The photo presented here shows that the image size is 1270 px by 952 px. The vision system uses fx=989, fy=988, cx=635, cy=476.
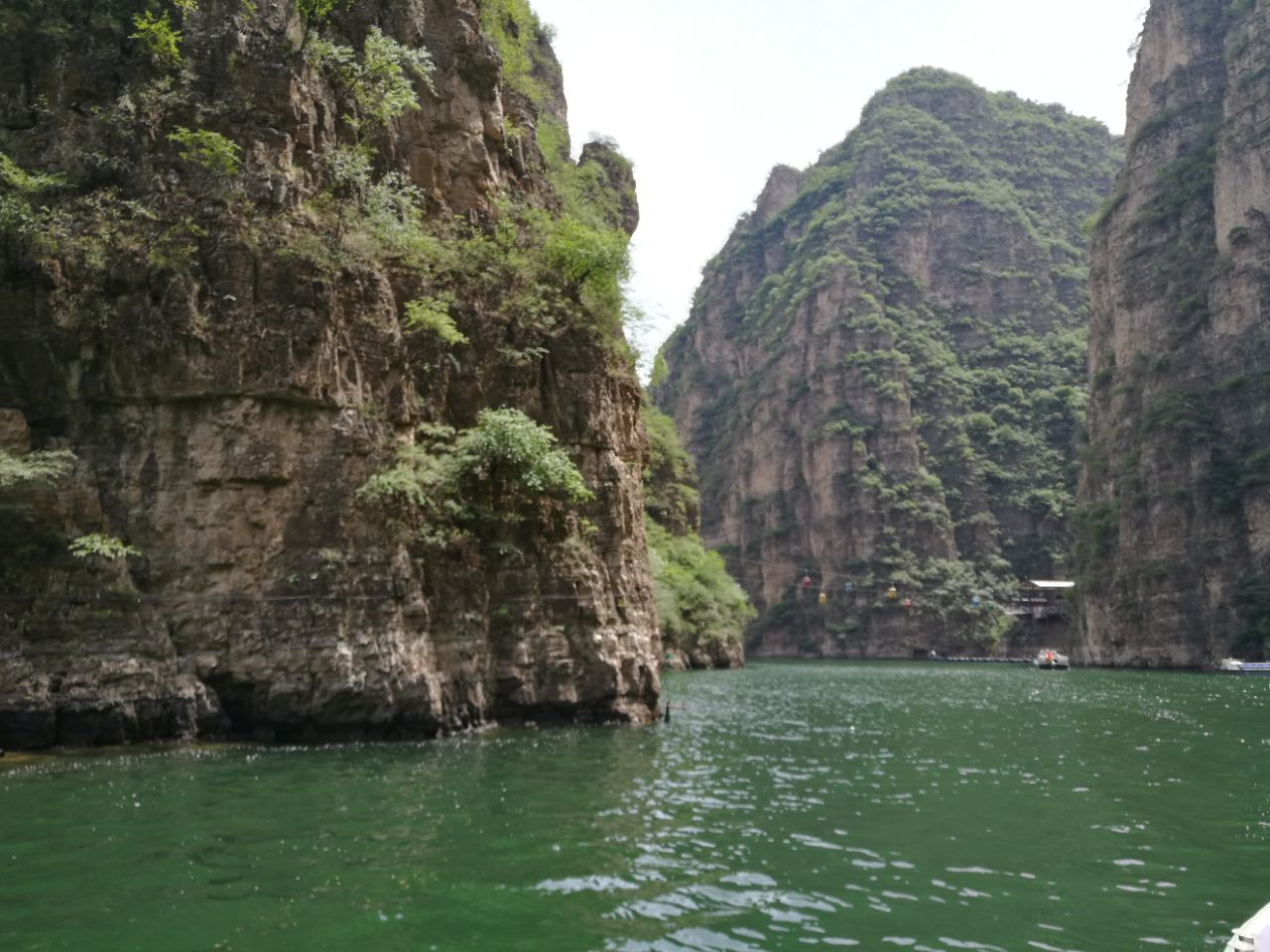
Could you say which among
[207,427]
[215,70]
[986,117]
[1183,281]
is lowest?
[207,427]

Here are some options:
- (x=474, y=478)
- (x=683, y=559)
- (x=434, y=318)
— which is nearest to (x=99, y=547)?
(x=474, y=478)

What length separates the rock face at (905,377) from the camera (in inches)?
4998

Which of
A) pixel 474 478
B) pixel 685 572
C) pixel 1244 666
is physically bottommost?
pixel 1244 666

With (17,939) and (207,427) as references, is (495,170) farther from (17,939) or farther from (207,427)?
(17,939)

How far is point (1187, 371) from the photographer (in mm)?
77000

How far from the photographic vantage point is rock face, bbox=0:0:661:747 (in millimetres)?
19484

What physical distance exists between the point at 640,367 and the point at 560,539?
9.43 meters

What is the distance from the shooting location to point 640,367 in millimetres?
32781

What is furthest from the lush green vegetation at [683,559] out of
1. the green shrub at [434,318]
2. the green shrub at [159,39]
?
the green shrub at [159,39]

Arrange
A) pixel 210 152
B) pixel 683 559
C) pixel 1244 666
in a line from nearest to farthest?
1. pixel 210 152
2. pixel 1244 666
3. pixel 683 559

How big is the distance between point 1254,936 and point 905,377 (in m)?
136

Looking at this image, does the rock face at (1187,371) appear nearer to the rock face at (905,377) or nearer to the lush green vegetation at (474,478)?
the rock face at (905,377)

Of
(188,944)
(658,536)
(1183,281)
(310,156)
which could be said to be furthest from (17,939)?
(1183,281)

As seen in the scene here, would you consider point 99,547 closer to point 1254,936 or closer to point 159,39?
point 159,39
